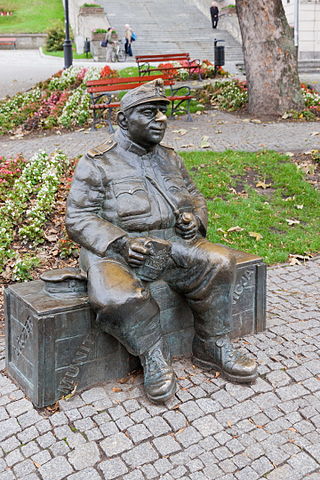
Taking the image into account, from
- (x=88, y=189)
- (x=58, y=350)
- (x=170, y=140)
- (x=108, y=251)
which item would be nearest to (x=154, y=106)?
(x=88, y=189)

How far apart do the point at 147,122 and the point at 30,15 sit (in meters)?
45.9

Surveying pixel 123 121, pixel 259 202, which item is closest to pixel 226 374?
pixel 123 121

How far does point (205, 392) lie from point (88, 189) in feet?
5.35

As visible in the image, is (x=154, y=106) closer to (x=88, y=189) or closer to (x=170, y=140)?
(x=88, y=189)

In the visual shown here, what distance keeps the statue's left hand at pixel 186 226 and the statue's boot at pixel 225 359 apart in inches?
29.7

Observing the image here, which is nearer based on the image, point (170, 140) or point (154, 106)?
point (154, 106)

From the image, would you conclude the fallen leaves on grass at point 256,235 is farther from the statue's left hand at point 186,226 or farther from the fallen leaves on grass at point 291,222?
the statue's left hand at point 186,226

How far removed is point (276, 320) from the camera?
5473 millimetres

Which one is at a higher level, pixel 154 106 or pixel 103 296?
pixel 154 106

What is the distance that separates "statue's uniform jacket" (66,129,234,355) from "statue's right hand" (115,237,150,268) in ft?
0.18

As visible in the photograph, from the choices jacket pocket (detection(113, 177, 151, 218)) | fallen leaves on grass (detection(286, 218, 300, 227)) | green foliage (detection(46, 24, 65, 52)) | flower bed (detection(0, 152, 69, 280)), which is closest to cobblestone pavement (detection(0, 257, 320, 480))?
jacket pocket (detection(113, 177, 151, 218))

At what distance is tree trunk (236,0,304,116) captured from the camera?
12.9 metres

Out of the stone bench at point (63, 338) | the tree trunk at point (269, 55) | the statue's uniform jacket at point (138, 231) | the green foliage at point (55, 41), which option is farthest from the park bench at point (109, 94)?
the green foliage at point (55, 41)

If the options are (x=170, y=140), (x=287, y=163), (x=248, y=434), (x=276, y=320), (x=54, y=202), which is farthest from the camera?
(x=170, y=140)
